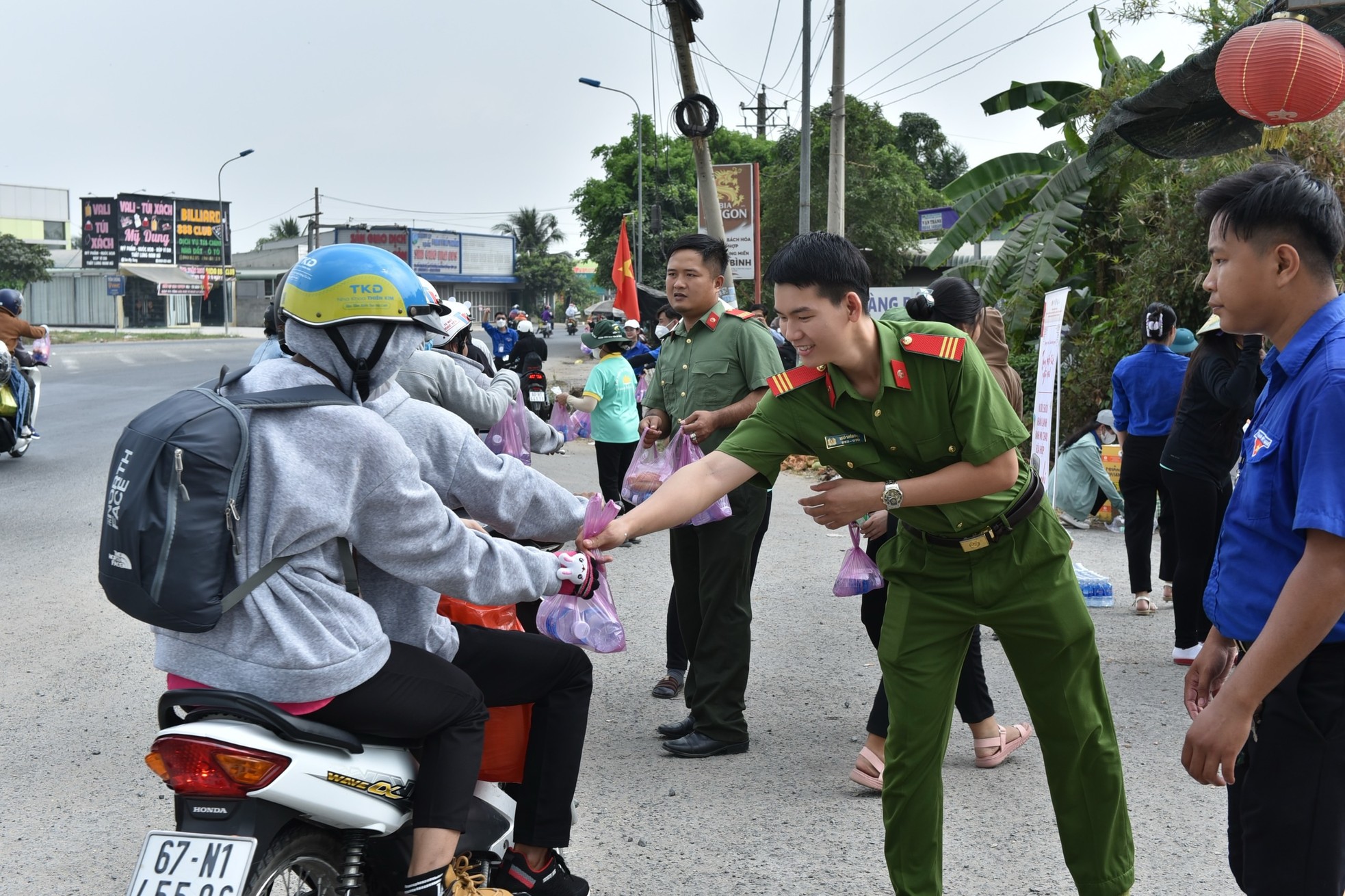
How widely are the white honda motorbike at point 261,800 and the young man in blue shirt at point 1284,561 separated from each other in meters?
1.71

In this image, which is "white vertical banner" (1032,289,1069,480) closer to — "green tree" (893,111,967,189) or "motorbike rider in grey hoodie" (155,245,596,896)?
"motorbike rider in grey hoodie" (155,245,596,896)

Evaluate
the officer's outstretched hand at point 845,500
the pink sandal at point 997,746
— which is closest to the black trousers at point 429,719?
the officer's outstretched hand at point 845,500

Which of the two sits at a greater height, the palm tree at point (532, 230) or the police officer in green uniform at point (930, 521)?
the palm tree at point (532, 230)

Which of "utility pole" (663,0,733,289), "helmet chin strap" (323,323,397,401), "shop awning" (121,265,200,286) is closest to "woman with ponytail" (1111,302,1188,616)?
"helmet chin strap" (323,323,397,401)

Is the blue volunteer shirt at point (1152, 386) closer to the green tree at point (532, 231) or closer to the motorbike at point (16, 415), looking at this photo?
the motorbike at point (16, 415)

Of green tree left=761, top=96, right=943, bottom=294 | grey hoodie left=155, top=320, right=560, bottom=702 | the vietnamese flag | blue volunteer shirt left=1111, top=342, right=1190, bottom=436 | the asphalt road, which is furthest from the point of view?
green tree left=761, top=96, right=943, bottom=294

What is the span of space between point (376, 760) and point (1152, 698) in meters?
4.19

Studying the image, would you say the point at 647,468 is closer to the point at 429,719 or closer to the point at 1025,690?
the point at 1025,690

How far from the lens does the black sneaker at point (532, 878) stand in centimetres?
305

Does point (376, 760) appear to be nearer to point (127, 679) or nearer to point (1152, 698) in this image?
point (127, 679)

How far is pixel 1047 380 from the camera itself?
316 inches

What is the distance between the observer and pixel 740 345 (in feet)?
16.7

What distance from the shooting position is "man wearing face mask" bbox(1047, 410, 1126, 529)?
34.0 feet

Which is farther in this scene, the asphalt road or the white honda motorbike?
the asphalt road
